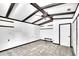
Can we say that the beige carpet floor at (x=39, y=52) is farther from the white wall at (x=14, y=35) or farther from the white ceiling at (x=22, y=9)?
the white ceiling at (x=22, y=9)

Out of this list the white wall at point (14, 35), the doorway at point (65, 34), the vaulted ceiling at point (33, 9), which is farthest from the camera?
the doorway at point (65, 34)

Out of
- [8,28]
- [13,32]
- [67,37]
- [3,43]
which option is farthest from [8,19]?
[67,37]

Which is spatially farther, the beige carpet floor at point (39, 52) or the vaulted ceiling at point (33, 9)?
the beige carpet floor at point (39, 52)

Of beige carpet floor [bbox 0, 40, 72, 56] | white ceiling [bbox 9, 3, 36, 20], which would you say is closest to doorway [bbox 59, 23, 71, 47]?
beige carpet floor [bbox 0, 40, 72, 56]

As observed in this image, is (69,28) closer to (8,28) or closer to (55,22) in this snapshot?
(55,22)

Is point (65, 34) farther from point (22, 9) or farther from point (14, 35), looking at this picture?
point (14, 35)

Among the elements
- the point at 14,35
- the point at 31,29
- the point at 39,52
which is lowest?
the point at 39,52

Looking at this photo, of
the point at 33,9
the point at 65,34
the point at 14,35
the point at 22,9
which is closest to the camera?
A: the point at 22,9

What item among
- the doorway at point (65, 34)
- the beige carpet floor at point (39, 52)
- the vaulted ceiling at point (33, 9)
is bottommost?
the beige carpet floor at point (39, 52)

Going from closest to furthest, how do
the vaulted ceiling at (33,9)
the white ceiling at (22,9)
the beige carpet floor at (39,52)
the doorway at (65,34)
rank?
the vaulted ceiling at (33,9)
the white ceiling at (22,9)
the beige carpet floor at (39,52)
the doorway at (65,34)

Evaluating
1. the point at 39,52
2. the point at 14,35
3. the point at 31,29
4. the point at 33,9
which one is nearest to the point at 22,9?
the point at 33,9

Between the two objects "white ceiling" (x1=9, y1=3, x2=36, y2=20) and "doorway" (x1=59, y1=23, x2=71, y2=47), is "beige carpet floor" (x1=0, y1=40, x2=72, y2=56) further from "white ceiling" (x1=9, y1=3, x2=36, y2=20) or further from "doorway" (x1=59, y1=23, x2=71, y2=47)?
"white ceiling" (x1=9, y1=3, x2=36, y2=20)

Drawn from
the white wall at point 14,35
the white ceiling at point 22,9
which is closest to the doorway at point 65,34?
the white ceiling at point 22,9

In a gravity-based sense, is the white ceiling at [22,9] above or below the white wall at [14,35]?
above
